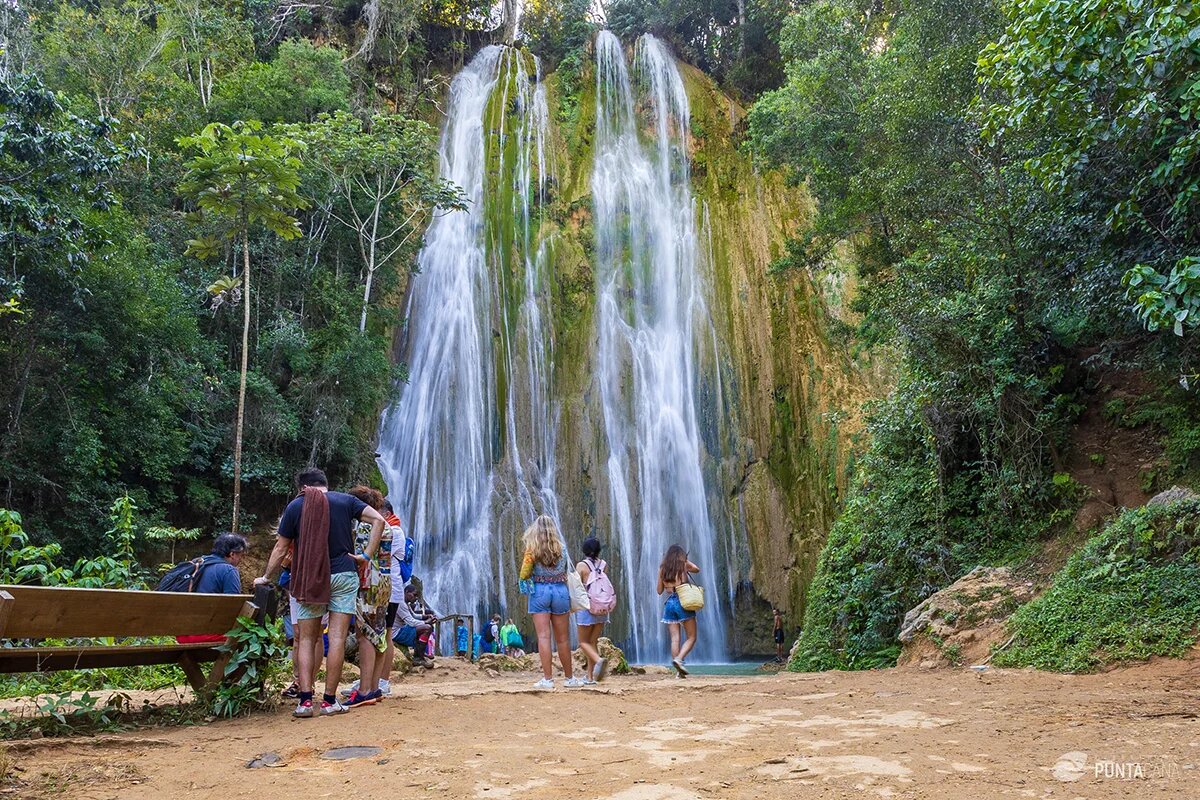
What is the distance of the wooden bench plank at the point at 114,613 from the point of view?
3529mm

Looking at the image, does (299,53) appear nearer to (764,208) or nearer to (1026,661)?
(764,208)

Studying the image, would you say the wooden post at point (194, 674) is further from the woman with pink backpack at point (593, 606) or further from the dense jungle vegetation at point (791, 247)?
the dense jungle vegetation at point (791, 247)

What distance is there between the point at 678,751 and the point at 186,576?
3862mm

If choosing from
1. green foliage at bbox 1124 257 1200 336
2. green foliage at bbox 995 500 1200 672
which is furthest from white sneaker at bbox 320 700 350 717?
green foliage at bbox 1124 257 1200 336

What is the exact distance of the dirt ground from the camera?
9.44 feet

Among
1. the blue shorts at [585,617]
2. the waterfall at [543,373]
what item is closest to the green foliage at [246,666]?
the blue shorts at [585,617]

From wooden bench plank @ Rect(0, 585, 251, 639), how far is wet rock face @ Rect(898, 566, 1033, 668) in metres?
6.48

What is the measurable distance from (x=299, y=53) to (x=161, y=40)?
322 centimetres

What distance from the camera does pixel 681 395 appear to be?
21000mm

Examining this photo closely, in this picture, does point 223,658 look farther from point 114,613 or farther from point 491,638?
point 491,638

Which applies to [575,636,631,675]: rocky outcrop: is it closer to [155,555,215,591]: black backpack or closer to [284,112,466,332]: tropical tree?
[155,555,215,591]: black backpack

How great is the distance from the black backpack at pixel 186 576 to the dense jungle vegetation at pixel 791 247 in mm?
6926

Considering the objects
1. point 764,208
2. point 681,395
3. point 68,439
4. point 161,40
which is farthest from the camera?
point 764,208

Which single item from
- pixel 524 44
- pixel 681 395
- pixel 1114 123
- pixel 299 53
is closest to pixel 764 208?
pixel 681 395
